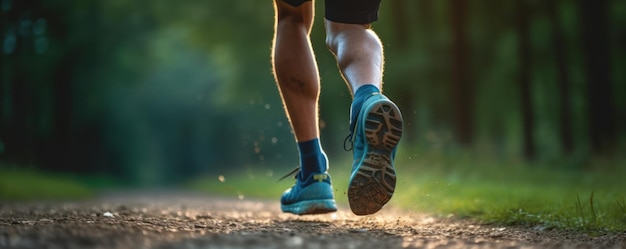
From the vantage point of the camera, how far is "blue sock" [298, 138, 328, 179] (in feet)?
11.4

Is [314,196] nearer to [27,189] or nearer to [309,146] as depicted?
[309,146]

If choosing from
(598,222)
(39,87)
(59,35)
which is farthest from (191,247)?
(39,87)

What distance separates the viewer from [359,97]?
300 cm

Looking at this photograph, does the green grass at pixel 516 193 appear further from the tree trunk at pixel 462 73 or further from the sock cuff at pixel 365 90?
the tree trunk at pixel 462 73

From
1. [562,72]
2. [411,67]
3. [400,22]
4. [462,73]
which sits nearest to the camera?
[462,73]

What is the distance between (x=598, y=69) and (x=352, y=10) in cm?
→ 1139

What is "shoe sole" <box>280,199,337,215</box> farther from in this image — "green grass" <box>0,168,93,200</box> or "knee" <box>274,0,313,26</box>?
"green grass" <box>0,168,93,200</box>

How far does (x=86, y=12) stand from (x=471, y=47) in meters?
9.82

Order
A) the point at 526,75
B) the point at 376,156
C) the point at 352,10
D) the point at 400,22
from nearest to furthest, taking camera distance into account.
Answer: the point at 376,156
the point at 352,10
the point at 526,75
the point at 400,22

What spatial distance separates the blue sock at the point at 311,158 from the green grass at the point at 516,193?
0.42 meters

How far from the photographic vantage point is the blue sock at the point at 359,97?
117 inches

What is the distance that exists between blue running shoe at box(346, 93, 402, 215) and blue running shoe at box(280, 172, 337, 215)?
57cm

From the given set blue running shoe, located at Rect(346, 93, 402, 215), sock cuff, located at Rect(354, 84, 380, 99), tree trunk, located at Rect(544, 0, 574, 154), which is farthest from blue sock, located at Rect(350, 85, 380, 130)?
tree trunk, located at Rect(544, 0, 574, 154)

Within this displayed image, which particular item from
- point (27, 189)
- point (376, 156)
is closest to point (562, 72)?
point (27, 189)
